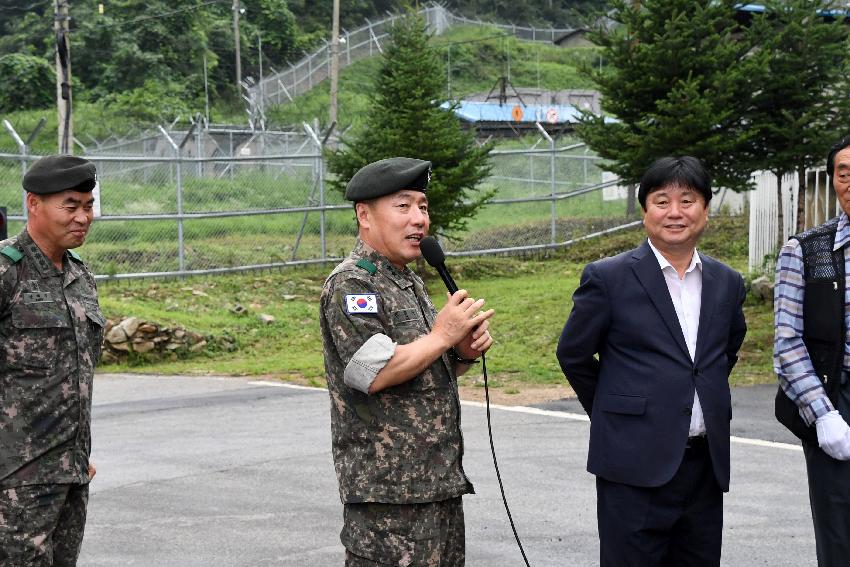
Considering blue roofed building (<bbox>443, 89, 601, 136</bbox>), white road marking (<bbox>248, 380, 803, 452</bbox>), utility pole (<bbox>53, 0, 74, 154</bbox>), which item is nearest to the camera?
white road marking (<bbox>248, 380, 803, 452</bbox>)

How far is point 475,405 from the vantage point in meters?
12.3

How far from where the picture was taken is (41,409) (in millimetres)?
4477

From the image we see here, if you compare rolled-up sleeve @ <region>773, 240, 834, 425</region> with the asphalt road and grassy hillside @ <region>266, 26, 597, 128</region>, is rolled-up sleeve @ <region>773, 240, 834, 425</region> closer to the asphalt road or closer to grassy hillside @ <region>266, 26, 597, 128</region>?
the asphalt road

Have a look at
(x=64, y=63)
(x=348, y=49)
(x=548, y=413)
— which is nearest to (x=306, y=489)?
(x=548, y=413)

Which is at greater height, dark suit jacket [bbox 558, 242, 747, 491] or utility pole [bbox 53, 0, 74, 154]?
utility pole [bbox 53, 0, 74, 154]

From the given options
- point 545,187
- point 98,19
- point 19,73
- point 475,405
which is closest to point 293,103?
A: point 98,19

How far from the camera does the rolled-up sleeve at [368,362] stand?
12.3ft

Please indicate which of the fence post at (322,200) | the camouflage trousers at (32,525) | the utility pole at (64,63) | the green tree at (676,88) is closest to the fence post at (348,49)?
the utility pole at (64,63)

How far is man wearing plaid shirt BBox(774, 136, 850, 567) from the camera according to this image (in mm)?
4445

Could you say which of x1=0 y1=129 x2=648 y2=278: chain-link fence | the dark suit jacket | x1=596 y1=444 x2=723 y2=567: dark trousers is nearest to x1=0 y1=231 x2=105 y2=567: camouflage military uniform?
the dark suit jacket

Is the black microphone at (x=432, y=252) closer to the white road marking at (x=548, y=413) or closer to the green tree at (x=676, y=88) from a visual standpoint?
the white road marking at (x=548, y=413)

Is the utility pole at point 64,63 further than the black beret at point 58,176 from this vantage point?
Yes

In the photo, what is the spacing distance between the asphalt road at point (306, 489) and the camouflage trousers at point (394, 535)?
2591 mm

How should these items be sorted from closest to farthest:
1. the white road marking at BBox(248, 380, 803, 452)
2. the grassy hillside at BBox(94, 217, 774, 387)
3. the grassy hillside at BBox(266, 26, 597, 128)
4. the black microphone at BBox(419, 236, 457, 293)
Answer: the black microphone at BBox(419, 236, 457, 293) < the white road marking at BBox(248, 380, 803, 452) < the grassy hillside at BBox(94, 217, 774, 387) < the grassy hillside at BBox(266, 26, 597, 128)
